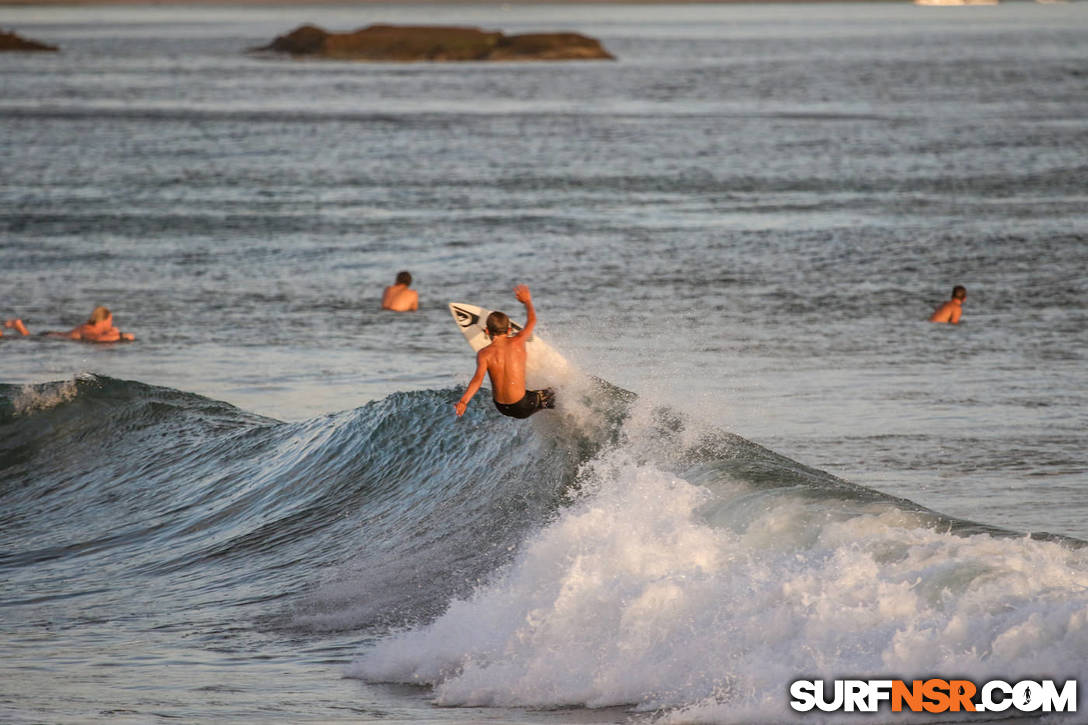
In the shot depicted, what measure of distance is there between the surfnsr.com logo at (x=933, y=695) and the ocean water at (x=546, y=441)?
11 cm

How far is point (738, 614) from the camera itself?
10.6 meters

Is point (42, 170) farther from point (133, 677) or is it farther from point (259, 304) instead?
point (133, 677)

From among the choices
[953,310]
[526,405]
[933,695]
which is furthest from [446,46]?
[933,695]

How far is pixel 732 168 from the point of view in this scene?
147 ft

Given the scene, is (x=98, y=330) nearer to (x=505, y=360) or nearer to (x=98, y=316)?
(x=98, y=316)

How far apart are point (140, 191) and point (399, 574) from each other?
29533 millimetres

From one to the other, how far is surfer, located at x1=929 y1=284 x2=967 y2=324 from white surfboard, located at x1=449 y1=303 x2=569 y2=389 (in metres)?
9.22

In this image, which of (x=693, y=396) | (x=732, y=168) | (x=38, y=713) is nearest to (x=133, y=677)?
(x=38, y=713)

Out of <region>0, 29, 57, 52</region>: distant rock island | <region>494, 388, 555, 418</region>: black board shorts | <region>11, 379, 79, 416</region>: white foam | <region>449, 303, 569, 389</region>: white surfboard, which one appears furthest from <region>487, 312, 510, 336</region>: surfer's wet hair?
<region>0, 29, 57, 52</region>: distant rock island

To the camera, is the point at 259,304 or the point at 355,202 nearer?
the point at 259,304

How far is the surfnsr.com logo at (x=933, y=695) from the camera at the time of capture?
9.32 meters

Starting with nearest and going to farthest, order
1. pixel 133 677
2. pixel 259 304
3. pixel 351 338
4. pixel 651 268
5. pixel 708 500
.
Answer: pixel 133 677, pixel 708 500, pixel 351 338, pixel 259 304, pixel 651 268

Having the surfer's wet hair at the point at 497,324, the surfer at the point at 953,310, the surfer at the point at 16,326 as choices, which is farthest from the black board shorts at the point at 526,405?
the surfer at the point at 16,326

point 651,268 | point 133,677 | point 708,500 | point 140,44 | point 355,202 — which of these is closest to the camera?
point 133,677
